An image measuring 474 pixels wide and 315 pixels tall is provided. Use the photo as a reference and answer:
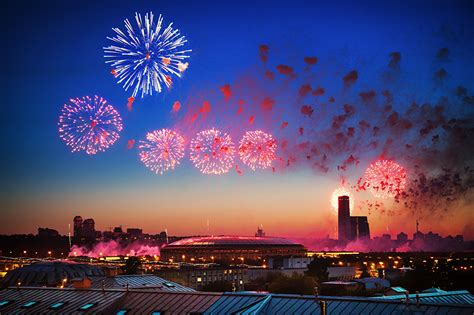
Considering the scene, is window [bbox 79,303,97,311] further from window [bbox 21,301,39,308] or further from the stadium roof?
window [bbox 21,301,39,308]

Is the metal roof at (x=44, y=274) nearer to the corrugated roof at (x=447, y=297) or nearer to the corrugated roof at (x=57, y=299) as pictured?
the corrugated roof at (x=57, y=299)

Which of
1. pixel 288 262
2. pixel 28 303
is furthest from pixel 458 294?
pixel 288 262

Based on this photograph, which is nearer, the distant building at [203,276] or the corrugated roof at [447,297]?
the corrugated roof at [447,297]

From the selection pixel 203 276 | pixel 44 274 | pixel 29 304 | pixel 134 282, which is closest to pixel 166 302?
pixel 29 304

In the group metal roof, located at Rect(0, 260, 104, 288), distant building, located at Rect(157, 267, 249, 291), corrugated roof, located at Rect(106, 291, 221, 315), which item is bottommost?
distant building, located at Rect(157, 267, 249, 291)

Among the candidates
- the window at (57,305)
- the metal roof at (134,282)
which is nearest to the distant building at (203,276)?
the metal roof at (134,282)

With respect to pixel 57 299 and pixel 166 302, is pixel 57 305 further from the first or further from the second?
pixel 166 302

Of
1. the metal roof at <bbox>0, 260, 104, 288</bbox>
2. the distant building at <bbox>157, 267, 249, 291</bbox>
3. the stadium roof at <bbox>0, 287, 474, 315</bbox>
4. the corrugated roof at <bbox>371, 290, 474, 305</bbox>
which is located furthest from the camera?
the distant building at <bbox>157, 267, 249, 291</bbox>

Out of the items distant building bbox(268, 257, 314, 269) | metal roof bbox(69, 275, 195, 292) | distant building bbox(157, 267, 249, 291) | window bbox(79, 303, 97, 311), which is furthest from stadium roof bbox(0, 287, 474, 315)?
distant building bbox(268, 257, 314, 269)

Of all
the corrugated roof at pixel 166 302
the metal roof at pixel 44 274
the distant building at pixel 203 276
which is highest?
the corrugated roof at pixel 166 302
